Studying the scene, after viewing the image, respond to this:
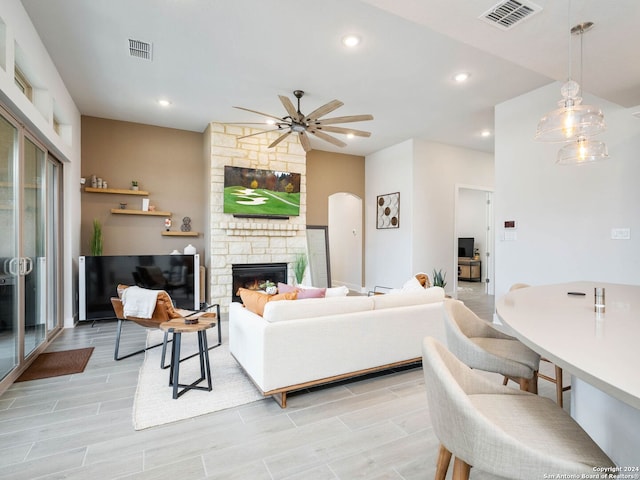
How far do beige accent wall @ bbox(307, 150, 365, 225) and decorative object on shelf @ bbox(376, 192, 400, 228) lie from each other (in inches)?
28.4

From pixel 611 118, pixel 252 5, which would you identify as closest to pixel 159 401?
pixel 252 5

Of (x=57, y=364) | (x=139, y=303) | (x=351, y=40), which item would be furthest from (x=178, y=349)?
(x=351, y=40)

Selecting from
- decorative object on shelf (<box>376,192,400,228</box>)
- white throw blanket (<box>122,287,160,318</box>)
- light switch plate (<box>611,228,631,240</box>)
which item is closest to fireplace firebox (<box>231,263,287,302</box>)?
decorative object on shelf (<box>376,192,400,228</box>)

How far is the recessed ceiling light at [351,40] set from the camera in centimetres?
316

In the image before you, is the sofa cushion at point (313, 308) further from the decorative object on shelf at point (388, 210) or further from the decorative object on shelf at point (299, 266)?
the decorative object on shelf at point (388, 210)

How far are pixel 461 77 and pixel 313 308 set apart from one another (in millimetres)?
3288

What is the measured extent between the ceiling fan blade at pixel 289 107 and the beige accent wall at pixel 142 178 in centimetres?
283

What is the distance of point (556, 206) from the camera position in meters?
4.02

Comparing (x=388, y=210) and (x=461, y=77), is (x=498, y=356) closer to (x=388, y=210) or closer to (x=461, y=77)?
(x=461, y=77)

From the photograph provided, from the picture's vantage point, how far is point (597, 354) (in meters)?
0.89

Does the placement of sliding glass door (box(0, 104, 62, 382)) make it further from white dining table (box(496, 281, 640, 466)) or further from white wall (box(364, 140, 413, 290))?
white wall (box(364, 140, 413, 290))

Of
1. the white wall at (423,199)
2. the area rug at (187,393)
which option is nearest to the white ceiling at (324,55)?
the white wall at (423,199)

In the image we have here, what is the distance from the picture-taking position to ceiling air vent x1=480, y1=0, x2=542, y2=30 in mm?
2008

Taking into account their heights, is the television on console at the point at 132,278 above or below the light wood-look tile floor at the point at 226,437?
above
